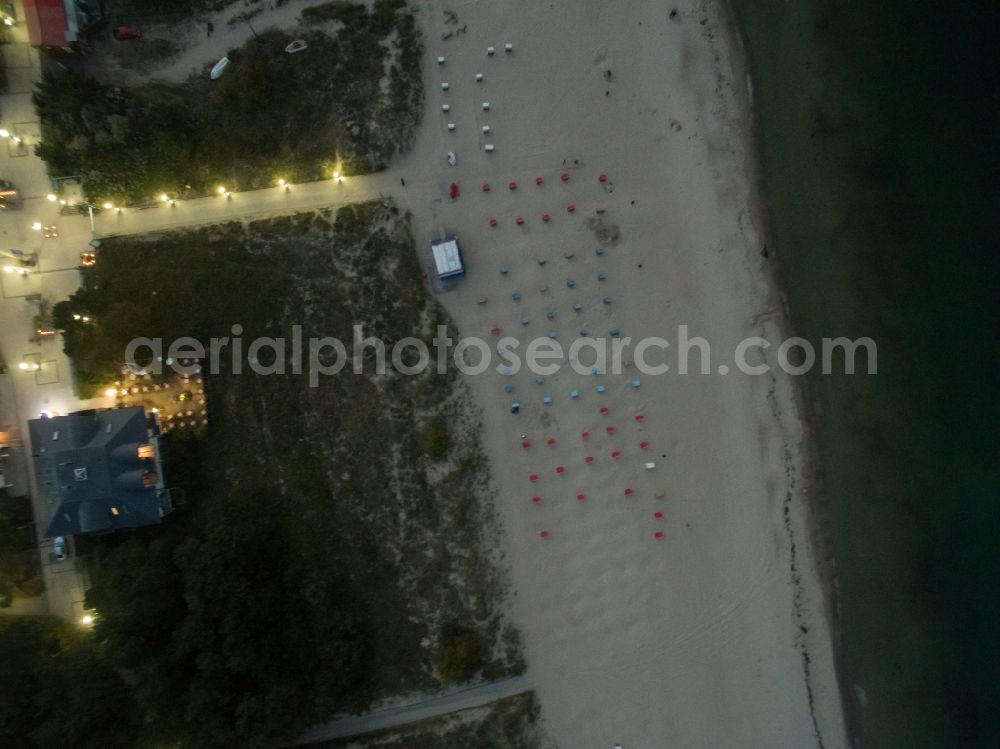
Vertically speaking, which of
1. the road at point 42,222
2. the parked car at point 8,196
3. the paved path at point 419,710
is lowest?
the paved path at point 419,710

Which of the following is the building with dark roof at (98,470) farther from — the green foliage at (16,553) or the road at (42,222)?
the green foliage at (16,553)

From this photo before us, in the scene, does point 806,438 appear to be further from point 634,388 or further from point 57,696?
point 57,696

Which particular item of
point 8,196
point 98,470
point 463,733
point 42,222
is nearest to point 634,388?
point 463,733

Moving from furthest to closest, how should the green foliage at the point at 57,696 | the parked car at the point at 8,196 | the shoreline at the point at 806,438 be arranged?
the shoreline at the point at 806,438, the parked car at the point at 8,196, the green foliage at the point at 57,696

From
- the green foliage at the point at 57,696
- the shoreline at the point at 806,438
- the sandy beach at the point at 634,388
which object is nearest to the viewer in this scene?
the green foliage at the point at 57,696

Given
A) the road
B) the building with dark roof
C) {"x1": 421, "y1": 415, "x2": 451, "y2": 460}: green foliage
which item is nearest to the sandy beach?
{"x1": 421, "y1": 415, "x2": 451, "y2": 460}: green foliage

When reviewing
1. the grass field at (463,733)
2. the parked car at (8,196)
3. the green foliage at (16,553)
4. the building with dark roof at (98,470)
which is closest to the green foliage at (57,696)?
the green foliage at (16,553)

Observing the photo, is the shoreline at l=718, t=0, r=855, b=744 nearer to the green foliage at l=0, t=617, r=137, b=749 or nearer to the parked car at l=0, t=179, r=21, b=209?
the green foliage at l=0, t=617, r=137, b=749
